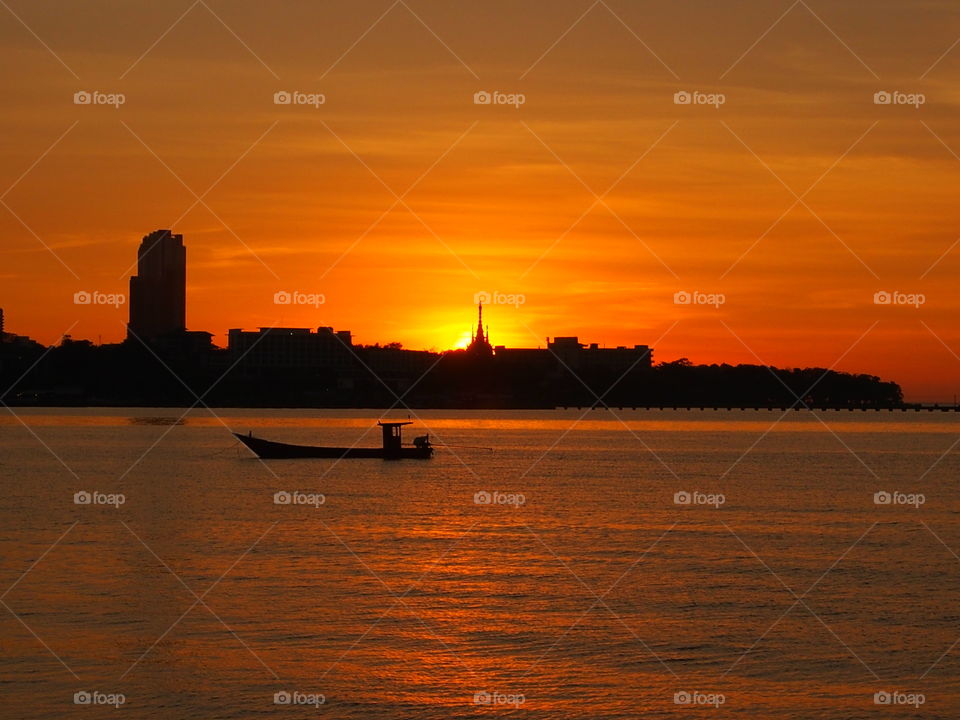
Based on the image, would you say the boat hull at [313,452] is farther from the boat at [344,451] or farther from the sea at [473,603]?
the sea at [473,603]

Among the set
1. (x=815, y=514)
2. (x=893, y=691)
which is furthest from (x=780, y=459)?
(x=893, y=691)

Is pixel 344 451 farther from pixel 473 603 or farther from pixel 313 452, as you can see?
pixel 473 603

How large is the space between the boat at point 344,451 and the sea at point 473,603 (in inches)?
953

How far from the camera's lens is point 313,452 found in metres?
109

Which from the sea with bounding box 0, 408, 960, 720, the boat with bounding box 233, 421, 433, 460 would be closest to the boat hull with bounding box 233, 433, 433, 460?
the boat with bounding box 233, 421, 433, 460

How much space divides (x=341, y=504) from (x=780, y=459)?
6992 cm

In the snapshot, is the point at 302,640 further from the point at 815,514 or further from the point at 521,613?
the point at 815,514

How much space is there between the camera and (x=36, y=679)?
29625mm

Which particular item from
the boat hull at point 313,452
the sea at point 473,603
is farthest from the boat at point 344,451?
the sea at point 473,603

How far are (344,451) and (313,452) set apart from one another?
2.57m

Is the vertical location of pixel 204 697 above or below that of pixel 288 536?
below

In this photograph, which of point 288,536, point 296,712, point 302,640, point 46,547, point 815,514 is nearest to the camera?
point 296,712

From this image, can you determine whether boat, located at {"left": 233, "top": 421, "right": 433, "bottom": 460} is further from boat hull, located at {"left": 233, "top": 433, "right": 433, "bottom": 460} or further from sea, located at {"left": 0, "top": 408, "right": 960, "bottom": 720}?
sea, located at {"left": 0, "top": 408, "right": 960, "bottom": 720}

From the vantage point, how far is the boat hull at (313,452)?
108 meters
